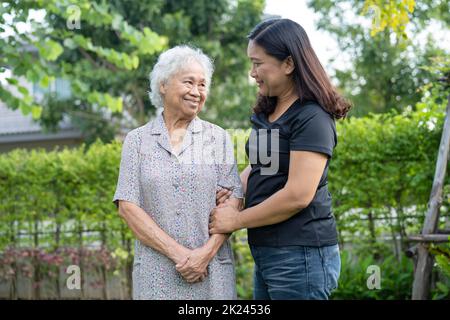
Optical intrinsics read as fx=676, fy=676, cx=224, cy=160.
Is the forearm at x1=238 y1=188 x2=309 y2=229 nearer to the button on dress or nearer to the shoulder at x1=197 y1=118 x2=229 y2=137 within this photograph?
the button on dress

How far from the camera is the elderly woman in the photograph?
2998 mm

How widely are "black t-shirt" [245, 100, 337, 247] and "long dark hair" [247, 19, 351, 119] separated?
47 millimetres

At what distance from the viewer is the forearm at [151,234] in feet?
9.73

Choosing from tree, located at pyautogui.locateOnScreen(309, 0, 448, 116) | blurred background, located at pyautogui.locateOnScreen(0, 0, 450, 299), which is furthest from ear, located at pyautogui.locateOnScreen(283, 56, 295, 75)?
tree, located at pyautogui.locateOnScreen(309, 0, 448, 116)

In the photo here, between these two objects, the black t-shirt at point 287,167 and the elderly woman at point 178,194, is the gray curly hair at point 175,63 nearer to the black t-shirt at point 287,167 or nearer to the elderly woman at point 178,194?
the elderly woman at point 178,194

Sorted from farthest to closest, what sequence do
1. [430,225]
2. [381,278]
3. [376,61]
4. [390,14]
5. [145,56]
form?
[376,61], [145,56], [381,278], [390,14], [430,225]

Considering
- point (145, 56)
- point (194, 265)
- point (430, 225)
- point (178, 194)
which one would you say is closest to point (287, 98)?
point (178, 194)

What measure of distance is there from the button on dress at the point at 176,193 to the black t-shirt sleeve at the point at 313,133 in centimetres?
43

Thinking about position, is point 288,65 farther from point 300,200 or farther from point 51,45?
point 51,45

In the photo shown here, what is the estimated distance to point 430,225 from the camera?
18.5 ft

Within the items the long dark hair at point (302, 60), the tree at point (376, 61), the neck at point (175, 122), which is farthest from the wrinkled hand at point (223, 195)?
the tree at point (376, 61)

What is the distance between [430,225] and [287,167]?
318 centimetres
